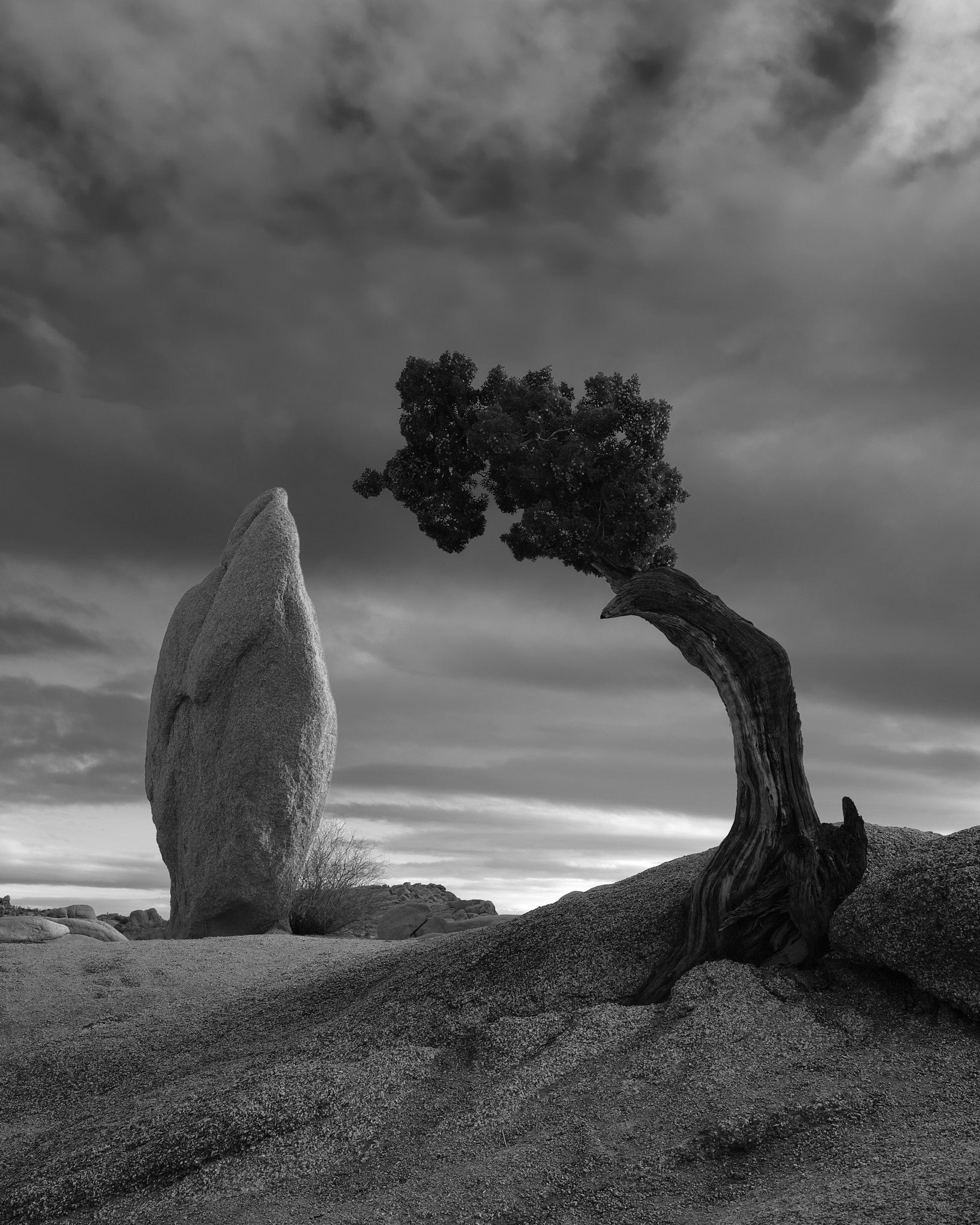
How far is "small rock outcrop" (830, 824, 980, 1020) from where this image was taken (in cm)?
543

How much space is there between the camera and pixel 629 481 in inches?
325

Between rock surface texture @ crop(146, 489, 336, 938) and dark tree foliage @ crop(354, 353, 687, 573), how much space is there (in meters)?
4.60

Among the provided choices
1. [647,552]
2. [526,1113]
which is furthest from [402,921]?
[526,1113]

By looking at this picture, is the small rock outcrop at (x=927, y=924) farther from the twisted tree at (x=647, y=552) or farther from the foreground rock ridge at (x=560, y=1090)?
the twisted tree at (x=647, y=552)

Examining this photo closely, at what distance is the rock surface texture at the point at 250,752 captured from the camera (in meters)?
12.7

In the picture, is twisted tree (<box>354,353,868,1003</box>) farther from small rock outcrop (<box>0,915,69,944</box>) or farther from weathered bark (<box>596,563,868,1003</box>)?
small rock outcrop (<box>0,915,69,944</box>)

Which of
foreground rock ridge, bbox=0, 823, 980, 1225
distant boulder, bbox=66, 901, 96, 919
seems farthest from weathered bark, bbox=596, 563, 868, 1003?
distant boulder, bbox=66, 901, 96, 919

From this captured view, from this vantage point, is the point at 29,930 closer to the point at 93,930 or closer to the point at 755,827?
the point at 93,930

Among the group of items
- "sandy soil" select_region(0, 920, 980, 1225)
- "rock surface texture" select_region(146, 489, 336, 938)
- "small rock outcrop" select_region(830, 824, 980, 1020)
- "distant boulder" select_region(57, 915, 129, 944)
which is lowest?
"sandy soil" select_region(0, 920, 980, 1225)

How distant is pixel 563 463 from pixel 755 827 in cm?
319

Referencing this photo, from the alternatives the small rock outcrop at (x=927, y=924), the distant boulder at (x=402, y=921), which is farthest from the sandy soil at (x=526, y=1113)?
the distant boulder at (x=402, y=921)

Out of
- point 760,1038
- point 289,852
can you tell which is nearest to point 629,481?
point 760,1038

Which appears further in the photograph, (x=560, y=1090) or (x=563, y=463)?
(x=563, y=463)

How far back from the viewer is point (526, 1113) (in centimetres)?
489
